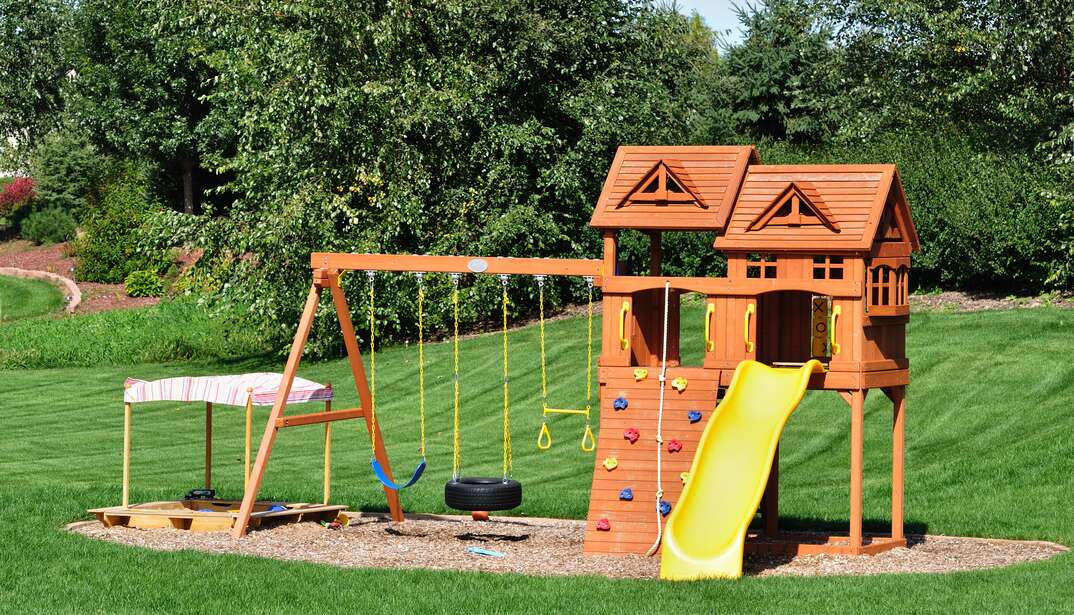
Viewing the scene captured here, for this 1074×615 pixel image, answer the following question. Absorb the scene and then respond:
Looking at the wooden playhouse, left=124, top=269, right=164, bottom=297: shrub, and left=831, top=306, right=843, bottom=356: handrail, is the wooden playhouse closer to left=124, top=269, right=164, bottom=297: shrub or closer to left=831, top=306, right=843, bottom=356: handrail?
left=831, top=306, right=843, bottom=356: handrail

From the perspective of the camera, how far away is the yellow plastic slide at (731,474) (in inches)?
490

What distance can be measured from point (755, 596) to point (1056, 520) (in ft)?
18.1

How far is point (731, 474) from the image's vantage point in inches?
516

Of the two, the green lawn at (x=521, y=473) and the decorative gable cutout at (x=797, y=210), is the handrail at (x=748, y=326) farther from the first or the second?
the green lawn at (x=521, y=473)

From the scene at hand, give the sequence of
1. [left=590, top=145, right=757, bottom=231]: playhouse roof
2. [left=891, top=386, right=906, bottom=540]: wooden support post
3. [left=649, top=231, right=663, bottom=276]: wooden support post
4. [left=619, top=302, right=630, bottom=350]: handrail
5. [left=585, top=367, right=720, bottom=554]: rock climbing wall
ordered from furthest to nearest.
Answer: [left=649, top=231, right=663, bottom=276]: wooden support post, [left=619, top=302, right=630, bottom=350]: handrail, [left=590, top=145, right=757, bottom=231]: playhouse roof, [left=891, top=386, right=906, bottom=540]: wooden support post, [left=585, top=367, right=720, bottom=554]: rock climbing wall

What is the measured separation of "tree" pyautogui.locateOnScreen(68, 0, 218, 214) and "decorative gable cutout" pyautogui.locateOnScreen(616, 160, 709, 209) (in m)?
39.6

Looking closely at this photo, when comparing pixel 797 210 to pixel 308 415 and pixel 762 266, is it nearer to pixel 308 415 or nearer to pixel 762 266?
pixel 762 266

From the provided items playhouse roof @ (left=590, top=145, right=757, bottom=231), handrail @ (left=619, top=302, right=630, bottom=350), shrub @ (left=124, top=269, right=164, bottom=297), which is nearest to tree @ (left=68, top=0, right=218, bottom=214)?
shrub @ (left=124, top=269, right=164, bottom=297)

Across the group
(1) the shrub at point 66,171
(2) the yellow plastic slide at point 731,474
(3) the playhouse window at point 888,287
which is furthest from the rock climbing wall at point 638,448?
(1) the shrub at point 66,171

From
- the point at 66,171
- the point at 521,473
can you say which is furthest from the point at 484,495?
the point at 66,171

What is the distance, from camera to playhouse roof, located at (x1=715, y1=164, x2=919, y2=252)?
14125 millimetres

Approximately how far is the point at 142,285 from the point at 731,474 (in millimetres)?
41611

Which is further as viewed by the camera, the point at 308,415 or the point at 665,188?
the point at 308,415

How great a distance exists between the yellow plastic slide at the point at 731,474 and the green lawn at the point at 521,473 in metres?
0.43
